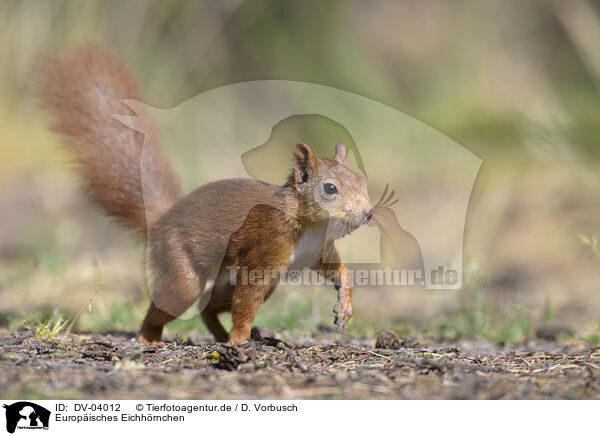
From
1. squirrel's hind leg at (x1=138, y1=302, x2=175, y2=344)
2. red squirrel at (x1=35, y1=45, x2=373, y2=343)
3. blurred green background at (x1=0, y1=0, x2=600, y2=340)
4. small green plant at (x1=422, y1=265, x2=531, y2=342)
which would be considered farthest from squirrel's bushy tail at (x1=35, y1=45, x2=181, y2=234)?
small green plant at (x1=422, y1=265, x2=531, y2=342)

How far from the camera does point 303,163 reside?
4.07 meters

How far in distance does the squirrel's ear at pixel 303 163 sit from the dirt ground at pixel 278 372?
100cm

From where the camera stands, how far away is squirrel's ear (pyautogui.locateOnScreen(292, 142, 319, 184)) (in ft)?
13.2

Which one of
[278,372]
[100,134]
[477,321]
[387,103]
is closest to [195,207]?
[100,134]

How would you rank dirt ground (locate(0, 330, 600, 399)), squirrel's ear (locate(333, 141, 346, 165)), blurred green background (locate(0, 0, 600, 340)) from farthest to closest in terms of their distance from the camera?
blurred green background (locate(0, 0, 600, 340))
squirrel's ear (locate(333, 141, 346, 165))
dirt ground (locate(0, 330, 600, 399))

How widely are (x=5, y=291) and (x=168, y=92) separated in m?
4.13

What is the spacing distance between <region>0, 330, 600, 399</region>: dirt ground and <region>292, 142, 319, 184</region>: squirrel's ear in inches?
39.4

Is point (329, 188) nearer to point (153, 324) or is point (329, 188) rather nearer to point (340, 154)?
point (340, 154)

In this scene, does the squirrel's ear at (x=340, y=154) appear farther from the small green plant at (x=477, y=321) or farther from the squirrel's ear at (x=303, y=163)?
the small green plant at (x=477, y=321)

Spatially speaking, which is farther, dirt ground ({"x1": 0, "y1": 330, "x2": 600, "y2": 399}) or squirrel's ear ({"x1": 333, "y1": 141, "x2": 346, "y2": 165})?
squirrel's ear ({"x1": 333, "y1": 141, "x2": 346, "y2": 165})

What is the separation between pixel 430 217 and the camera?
8227 mm

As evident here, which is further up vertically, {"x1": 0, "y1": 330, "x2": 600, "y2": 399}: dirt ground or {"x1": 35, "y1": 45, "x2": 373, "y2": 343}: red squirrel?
{"x1": 35, "y1": 45, "x2": 373, "y2": 343}: red squirrel

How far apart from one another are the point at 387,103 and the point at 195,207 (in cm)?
484

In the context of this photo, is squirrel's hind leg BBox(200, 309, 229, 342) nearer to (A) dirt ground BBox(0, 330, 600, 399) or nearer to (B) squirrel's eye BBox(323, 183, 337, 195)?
Result: (A) dirt ground BBox(0, 330, 600, 399)
